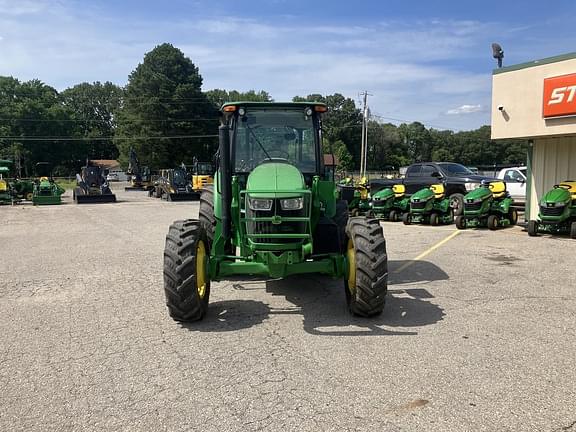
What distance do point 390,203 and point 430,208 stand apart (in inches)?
71.1

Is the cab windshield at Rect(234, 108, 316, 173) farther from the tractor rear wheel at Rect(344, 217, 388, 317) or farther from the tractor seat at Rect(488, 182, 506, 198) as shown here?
the tractor seat at Rect(488, 182, 506, 198)

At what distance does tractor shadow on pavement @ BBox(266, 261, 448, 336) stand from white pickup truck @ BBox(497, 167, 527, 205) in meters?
11.4

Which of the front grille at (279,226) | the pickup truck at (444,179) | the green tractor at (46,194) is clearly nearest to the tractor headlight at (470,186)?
the pickup truck at (444,179)

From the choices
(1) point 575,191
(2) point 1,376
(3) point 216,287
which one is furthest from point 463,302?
(1) point 575,191

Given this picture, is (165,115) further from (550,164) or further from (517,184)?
(550,164)

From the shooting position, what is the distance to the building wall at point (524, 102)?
12.2m

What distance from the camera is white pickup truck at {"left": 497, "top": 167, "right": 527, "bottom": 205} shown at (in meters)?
18.0

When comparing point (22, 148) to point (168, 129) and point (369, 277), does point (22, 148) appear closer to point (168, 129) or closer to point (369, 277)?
point (168, 129)

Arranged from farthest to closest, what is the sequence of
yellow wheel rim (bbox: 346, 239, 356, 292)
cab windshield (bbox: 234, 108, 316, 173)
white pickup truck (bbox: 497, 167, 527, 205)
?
white pickup truck (bbox: 497, 167, 527, 205), cab windshield (bbox: 234, 108, 316, 173), yellow wheel rim (bbox: 346, 239, 356, 292)

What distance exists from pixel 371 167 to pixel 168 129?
4113 centimetres

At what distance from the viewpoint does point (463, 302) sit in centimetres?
646

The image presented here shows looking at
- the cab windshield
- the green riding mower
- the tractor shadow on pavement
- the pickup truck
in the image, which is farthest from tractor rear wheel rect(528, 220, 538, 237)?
the green riding mower

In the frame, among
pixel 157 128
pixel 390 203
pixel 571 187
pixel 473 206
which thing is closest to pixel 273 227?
pixel 571 187

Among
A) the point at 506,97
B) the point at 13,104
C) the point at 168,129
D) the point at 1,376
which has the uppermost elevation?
the point at 13,104
